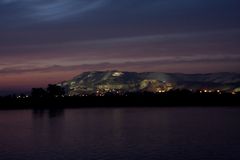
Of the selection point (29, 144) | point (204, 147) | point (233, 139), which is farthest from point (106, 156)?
point (233, 139)

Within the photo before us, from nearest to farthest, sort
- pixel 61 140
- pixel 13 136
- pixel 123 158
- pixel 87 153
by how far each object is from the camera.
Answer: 1. pixel 123 158
2. pixel 87 153
3. pixel 61 140
4. pixel 13 136

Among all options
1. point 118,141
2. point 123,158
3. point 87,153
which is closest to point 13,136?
point 118,141

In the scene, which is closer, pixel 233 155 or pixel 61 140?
pixel 233 155

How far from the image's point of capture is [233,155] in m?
49.2

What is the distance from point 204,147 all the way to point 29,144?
22.6 metres

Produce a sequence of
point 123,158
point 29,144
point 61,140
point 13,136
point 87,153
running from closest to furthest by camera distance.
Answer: point 123,158 → point 87,153 → point 29,144 → point 61,140 → point 13,136

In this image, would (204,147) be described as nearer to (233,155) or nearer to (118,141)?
(233,155)

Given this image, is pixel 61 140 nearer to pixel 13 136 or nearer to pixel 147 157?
pixel 13 136

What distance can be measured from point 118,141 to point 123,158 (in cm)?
1536

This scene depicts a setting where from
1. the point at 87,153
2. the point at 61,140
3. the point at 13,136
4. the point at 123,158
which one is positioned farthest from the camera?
the point at 13,136

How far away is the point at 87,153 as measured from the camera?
173 feet

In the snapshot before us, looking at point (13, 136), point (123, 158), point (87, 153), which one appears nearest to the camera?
point (123, 158)

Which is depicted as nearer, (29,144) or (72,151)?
(72,151)

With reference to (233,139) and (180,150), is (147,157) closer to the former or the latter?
(180,150)
